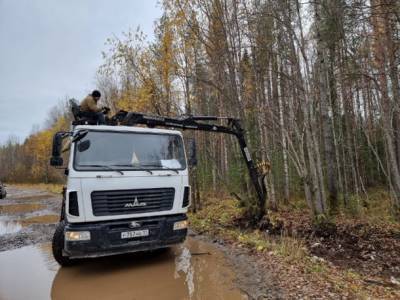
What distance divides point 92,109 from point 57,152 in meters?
1.28

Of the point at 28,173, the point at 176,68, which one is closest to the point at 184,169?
the point at 176,68

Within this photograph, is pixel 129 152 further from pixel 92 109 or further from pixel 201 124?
pixel 201 124

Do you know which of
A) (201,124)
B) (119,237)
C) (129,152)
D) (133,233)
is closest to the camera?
(119,237)

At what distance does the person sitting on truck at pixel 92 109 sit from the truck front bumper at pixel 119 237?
234 cm

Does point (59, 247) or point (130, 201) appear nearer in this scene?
point (130, 201)

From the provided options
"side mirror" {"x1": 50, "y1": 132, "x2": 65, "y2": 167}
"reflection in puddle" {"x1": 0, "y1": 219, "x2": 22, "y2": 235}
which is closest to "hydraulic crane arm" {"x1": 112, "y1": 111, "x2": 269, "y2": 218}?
"side mirror" {"x1": 50, "y1": 132, "x2": 65, "y2": 167}

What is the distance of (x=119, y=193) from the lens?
5.76 metres

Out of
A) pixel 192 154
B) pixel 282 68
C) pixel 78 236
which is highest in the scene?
pixel 282 68

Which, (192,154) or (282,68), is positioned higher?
(282,68)

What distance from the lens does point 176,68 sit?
13.4 m

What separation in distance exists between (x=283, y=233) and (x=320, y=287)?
3.98 meters

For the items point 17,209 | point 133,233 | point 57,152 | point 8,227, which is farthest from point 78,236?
point 17,209

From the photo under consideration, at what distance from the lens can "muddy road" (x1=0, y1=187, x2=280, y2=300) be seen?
16.2ft

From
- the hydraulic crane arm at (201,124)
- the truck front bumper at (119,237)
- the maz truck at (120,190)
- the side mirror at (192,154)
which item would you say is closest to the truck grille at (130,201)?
the maz truck at (120,190)
